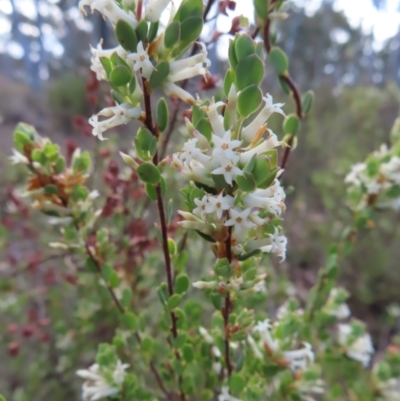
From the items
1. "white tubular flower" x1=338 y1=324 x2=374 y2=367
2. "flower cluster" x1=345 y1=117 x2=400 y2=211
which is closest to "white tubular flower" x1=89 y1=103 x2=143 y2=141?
"flower cluster" x1=345 y1=117 x2=400 y2=211

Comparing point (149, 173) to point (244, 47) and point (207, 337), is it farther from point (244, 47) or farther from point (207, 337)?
point (207, 337)

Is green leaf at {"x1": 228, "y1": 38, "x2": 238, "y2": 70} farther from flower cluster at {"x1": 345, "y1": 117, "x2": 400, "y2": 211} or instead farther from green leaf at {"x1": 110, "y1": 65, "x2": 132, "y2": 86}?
flower cluster at {"x1": 345, "y1": 117, "x2": 400, "y2": 211}

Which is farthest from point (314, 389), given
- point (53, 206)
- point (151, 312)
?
point (151, 312)

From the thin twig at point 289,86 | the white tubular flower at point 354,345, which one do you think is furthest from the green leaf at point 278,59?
the white tubular flower at point 354,345

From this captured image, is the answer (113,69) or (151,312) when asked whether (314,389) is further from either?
(151,312)

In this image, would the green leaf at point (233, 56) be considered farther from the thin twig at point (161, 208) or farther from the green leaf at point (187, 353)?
the green leaf at point (187, 353)

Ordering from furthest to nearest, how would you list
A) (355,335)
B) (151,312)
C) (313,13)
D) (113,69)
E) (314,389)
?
(313,13) < (151,312) < (355,335) < (314,389) < (113,69)

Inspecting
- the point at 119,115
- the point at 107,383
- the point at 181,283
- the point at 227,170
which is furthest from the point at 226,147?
the point at 107,383
